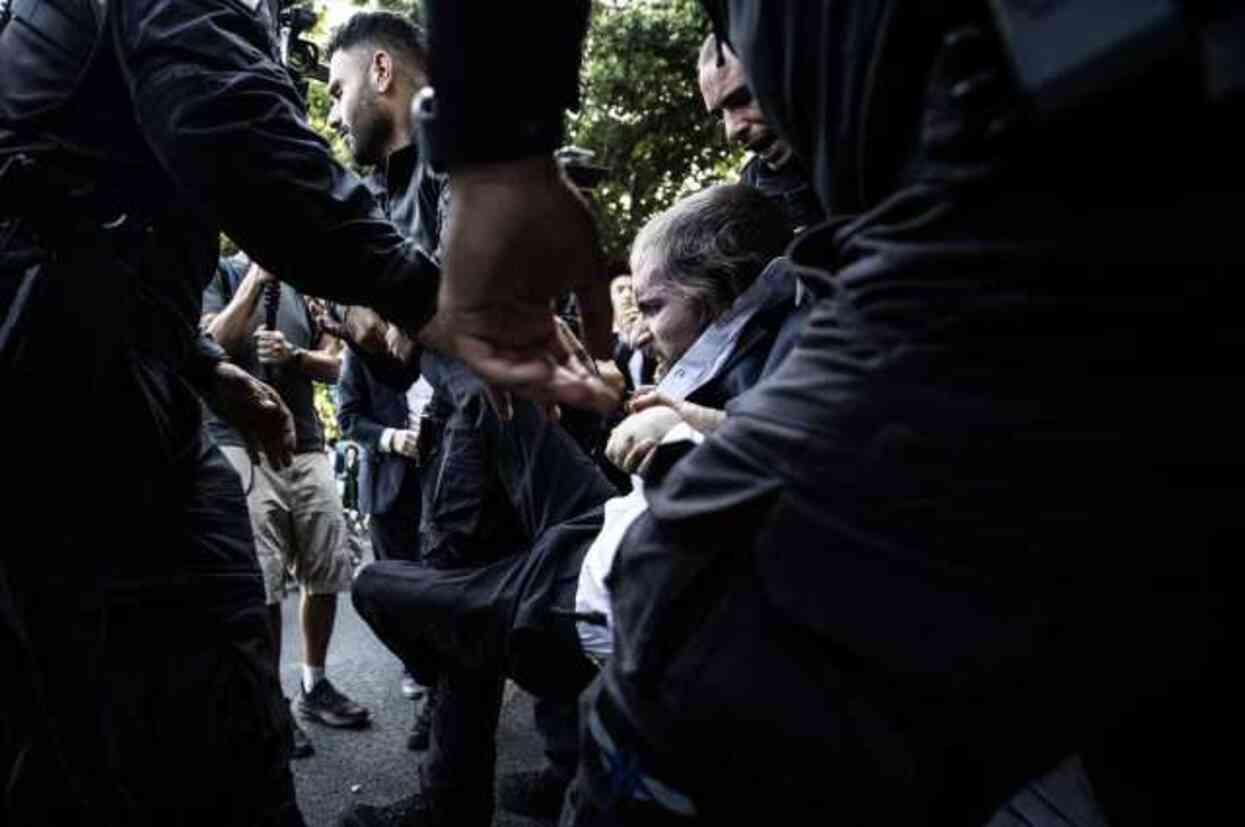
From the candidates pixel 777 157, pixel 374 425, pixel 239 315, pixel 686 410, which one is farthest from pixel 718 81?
pixel 374 425

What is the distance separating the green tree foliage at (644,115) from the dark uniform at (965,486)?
8665 mm

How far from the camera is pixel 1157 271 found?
61 centimetres

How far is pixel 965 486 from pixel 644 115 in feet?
31.2

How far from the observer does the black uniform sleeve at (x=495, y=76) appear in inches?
36.7

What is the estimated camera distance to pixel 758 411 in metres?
0.76

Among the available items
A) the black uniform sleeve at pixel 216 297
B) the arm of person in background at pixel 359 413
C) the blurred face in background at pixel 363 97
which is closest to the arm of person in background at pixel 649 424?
the blurred face in background at pixel 363 97

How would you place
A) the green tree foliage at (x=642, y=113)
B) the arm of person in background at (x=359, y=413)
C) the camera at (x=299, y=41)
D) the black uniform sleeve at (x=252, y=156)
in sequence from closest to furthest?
the black uniform sleeve at (x=252, y=156) < the camera at (x=299, y=41) < the arm of person in background at (x=359, y=413) < the green tree foliage at (x=642, y=113)

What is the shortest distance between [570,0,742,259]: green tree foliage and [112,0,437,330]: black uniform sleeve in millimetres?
7720

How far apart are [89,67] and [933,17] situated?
140cm

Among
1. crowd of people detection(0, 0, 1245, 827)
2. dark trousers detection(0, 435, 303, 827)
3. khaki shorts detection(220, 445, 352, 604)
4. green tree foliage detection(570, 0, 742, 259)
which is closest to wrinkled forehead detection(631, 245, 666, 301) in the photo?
crowd of people detection(0, 0, 1245, 827)

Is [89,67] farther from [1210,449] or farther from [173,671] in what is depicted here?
[1210,449]

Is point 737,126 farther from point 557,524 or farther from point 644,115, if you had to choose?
point 644,115

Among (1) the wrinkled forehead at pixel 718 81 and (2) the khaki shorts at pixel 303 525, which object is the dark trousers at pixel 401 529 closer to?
(2) the khaki shorts at pixel 303 525

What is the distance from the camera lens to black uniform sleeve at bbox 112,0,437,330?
1.51 metres
